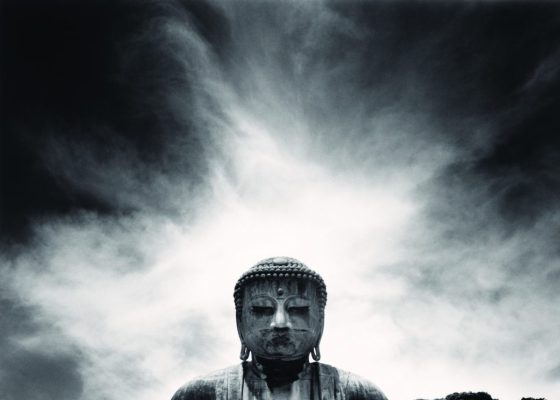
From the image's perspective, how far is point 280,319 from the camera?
7875 millimetres

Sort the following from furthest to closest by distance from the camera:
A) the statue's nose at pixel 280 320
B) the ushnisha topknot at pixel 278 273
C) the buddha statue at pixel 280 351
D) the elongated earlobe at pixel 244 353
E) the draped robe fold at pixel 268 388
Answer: the elongated earlobe at pixel 244 353
the ushnisha topknot at pixel 278 273
the draped robe fold at pixel 268 388
the buddha statue at pixel 280 351
the statue's nose at pixel 280 320

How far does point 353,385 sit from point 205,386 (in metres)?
2.31

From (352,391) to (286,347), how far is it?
1.31 metres

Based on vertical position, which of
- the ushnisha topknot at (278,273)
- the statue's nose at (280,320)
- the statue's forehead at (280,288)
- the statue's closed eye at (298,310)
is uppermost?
the ushnisha topknot at (278,273)

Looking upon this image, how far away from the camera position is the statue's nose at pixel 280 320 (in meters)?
7.83

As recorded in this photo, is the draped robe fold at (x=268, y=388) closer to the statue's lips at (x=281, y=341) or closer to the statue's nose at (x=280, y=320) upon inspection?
the statue's lips at (x=281, y=341)

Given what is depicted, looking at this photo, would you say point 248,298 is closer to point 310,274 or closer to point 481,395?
point 310,274

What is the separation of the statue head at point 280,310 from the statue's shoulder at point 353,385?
35 centimetres

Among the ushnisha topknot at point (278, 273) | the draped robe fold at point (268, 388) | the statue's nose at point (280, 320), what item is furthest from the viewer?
the ushnisha topknot at point (278, 273)

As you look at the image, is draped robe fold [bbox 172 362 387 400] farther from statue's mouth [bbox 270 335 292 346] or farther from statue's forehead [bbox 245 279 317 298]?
statue's forehead [bbox 245 279 317 298]

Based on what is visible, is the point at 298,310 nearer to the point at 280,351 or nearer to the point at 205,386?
the point at 280,351

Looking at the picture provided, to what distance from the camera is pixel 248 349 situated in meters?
8.34

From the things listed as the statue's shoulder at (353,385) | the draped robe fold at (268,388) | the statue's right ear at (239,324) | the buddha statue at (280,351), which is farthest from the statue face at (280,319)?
the statue's shoulder at (353,385)

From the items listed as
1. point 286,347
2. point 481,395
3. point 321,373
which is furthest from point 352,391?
point 481,395
